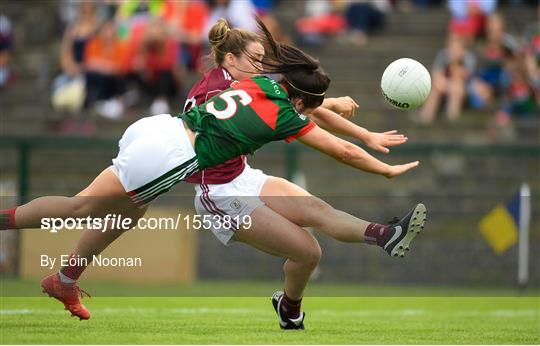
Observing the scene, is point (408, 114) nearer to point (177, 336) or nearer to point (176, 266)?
point (176, 266)

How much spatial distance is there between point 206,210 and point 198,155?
0.73 metres

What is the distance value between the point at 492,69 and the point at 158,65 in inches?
190

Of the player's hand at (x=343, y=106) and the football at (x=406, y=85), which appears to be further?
the player's hand at (x=343, y=106)

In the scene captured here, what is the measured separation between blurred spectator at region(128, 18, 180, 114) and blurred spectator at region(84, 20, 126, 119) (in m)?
0.33

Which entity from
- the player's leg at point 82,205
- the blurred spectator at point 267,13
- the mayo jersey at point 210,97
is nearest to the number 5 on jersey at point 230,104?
the mayo jersey at point 210,97

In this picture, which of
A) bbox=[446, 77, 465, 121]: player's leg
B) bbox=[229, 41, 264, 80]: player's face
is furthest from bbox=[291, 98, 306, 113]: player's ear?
bbox=[446, 77, 465, 121]: player's leg

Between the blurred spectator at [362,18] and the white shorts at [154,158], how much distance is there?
36.9 feet

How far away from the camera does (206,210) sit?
8.59 metres

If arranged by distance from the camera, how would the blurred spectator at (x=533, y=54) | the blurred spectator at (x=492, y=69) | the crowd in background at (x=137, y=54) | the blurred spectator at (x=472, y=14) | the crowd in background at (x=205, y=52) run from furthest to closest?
the blurred spectator at (x=472, y=14)
the crowd in background at (x=137, y=54)
the blurred spectator at (x=492, y=69)
the crowd in background at (x=205, y=52)
the blurred spectator at (x=533, y=54)

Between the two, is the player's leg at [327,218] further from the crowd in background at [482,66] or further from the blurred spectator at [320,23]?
the blurred spectator at [320,23]

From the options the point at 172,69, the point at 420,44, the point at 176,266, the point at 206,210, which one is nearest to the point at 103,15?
the point at 172,69

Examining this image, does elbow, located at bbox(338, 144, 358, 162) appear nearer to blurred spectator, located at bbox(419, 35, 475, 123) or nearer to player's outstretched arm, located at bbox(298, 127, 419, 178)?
player's outstretched arm, located at bbox(298, 127, 419, 178)

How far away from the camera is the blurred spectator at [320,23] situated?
61.8ft

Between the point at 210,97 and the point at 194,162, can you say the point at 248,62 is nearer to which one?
the point at 210,97
